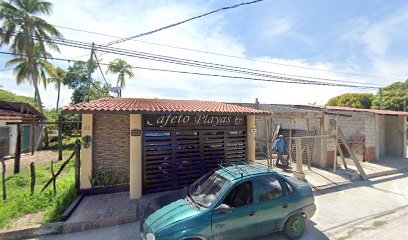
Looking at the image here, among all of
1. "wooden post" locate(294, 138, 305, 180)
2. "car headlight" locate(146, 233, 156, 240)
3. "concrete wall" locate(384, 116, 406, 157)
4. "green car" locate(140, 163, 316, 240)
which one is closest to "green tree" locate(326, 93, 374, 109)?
"concrete wall" locate(384, 116, 406, 157)

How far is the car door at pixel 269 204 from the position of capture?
418 cm

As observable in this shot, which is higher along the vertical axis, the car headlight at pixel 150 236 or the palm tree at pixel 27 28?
the palm tree at pixel 27 28

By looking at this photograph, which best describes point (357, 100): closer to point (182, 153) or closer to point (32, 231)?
point (182, 153)

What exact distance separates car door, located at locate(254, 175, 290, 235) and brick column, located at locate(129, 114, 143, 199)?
13.1ft

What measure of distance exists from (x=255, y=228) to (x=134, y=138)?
4.41 meters

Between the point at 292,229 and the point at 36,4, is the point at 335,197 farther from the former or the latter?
the point at 36,4

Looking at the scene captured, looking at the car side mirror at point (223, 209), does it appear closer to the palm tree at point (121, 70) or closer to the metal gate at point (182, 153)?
the metal gate at point (182, 153)

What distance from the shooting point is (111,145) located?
765 centimetres

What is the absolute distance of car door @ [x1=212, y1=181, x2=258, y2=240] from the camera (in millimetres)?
3785

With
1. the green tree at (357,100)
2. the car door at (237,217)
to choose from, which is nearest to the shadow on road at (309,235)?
the car door at (237,217)

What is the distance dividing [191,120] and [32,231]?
5034 millimetres

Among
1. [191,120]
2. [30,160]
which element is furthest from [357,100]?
[30,160]

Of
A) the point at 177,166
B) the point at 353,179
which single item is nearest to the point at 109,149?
the point at 177,166

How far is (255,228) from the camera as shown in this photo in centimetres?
412
